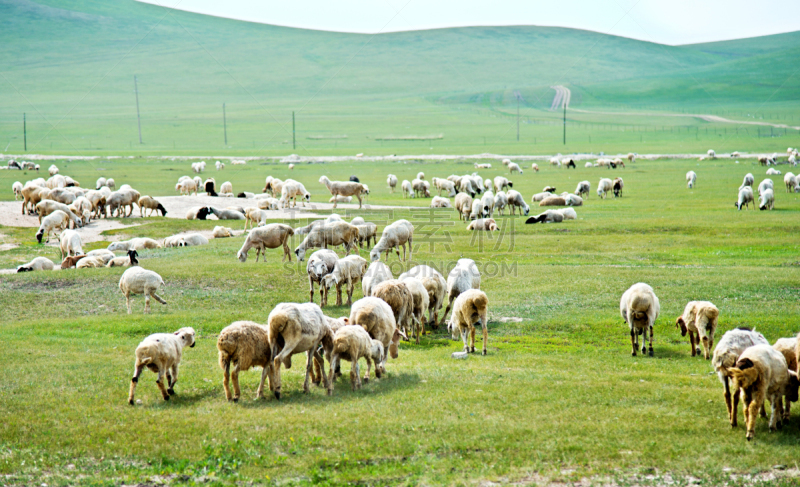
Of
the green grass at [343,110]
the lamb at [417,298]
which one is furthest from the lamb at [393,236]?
the green grass at [343,110]

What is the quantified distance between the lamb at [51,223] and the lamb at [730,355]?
27925 mm

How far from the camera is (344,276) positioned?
1786 centimetres

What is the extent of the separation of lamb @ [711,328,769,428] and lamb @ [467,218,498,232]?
19485 millimetres

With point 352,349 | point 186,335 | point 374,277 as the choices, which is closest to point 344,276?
point 374,277

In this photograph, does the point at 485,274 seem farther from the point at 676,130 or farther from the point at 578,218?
the point at 676,130

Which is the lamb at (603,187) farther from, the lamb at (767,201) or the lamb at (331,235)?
the lamb at (331,235)

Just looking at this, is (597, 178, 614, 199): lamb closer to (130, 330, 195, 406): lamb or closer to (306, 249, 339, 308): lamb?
(306, 249, 339, 308): lamb

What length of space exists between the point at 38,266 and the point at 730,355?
2157cm

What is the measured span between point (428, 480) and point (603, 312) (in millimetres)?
10105

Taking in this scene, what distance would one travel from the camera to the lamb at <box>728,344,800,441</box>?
27.8 feet

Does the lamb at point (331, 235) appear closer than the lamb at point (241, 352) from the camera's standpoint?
No

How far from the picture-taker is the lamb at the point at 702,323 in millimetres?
12633

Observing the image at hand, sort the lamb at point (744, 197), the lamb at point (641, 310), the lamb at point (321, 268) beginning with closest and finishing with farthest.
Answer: the lamb at point (641, 310)
the lamb at point (321, 268)
the lamb at point (744, 197)

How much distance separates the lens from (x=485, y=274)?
69.3ft
